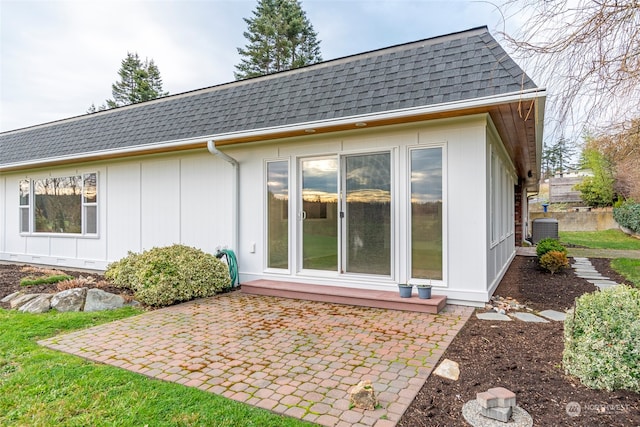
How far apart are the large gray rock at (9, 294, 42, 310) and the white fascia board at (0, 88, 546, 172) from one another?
A: 3.13 m

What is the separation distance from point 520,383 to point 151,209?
24.1 feet

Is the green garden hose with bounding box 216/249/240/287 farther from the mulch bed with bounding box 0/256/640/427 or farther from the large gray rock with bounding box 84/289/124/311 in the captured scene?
the mulch bed with bounding box 0/256/640/427

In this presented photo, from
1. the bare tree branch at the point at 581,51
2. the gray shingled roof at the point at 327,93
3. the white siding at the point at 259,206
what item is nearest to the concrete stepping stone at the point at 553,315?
the white siding at the point at 259,206

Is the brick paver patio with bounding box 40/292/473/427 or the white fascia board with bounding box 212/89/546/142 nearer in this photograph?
the brick paver patio with bounding box 40/292/473/427

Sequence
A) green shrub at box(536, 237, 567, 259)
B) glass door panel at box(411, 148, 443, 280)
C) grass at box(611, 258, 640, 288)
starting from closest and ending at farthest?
1. glass door panel at box(411, 148, 443, 280)
2. grass at box(611, 258, 640, 288)
3. green shrub at box(536, 237, 567, 259)

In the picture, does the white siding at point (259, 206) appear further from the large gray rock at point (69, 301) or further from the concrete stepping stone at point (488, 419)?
the concrete stepping stone at point (488, 419)

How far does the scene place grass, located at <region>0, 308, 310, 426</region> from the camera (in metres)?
2.30

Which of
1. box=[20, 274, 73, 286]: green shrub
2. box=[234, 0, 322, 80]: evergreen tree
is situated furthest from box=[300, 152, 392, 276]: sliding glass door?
box=[234, 0, 322, 80]: evergreen tree

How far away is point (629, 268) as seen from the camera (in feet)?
27.5

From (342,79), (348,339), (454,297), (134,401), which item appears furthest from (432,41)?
(134,401)

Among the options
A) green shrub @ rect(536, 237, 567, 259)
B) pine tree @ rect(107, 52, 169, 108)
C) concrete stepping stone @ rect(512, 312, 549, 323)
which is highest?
pine tree @ rect(107, 52, 169, 108)

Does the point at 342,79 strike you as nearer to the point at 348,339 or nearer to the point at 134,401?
the point at 348,339

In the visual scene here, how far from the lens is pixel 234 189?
6.77 meters

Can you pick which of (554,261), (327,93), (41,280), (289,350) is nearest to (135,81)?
(41,280)
